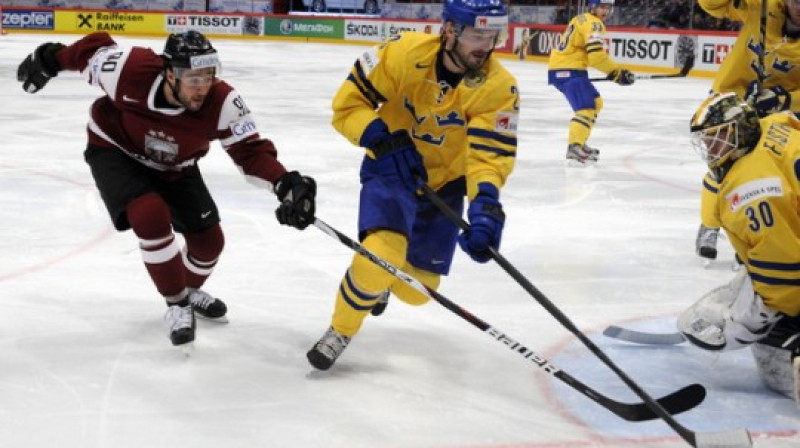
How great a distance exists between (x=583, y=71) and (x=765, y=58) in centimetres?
289

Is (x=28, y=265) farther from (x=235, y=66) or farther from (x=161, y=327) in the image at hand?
(x=235, y=66)

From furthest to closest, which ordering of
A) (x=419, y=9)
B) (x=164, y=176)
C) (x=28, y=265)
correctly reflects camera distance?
(x=419, y=9) < (x=28, y=265) < (x=164, y=176)

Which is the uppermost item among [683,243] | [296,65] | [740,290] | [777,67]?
[777,67]

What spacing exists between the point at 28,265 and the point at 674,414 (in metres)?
2.50

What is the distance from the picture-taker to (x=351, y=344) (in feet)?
10.6

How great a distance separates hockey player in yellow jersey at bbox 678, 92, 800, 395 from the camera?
2.53m

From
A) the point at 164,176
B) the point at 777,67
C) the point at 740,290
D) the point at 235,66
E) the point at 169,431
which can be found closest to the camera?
the point at 169,431

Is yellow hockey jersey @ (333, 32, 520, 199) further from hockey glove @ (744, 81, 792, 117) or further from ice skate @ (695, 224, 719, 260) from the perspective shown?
ice skate @ (695, 224, 719, 260)

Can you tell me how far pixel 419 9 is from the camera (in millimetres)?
20234

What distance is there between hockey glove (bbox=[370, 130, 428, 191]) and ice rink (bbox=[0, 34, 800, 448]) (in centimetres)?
53

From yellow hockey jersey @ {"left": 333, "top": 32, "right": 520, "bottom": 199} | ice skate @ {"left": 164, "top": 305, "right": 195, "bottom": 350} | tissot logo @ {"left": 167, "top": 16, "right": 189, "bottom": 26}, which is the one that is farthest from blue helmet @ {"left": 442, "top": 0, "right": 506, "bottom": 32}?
tissot logo @ {"left": 167, "top": 16, "right": 189, "bottom": 26}

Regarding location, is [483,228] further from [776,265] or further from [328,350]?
[776,265]

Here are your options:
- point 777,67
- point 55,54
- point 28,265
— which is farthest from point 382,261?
point 777,67

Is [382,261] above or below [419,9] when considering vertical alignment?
above
